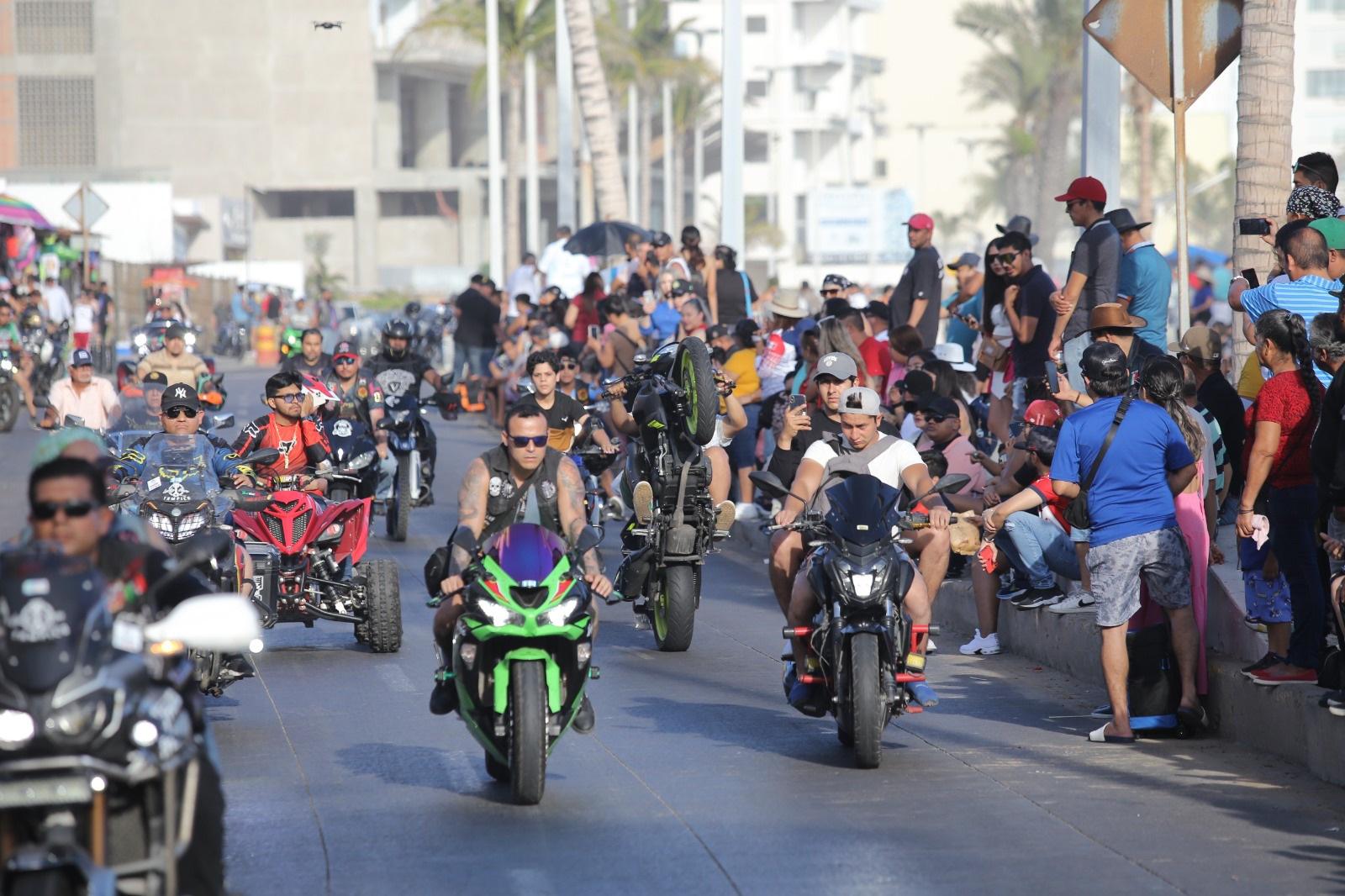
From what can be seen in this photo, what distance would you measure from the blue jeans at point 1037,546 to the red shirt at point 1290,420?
2.89 metres

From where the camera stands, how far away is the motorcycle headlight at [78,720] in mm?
5270

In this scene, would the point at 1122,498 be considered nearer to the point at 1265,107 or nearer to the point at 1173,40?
the point at 1173,40

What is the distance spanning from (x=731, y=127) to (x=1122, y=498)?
58.5 ft

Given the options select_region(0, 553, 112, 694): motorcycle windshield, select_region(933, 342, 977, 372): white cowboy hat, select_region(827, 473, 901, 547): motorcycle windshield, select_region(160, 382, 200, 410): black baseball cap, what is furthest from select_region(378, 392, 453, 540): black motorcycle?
select_region(0, 553, 112, 694): motorcycle windshield

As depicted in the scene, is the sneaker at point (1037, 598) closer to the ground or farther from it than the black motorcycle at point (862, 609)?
closer to the ground

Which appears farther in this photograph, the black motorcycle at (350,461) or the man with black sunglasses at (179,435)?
the black motorcycle at (350,461)

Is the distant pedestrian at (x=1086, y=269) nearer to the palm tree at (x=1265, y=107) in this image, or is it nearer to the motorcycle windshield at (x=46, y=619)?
the palm tree at (x=1265, y=107)

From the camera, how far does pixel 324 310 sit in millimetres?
58375

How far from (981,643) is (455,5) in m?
69.5

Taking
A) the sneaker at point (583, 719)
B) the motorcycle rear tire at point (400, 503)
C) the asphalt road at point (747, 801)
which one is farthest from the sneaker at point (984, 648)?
the motorcycle rear tire at point (400, 503)

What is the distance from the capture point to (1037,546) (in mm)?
12656

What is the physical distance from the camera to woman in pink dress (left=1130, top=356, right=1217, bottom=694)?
10.2 meters

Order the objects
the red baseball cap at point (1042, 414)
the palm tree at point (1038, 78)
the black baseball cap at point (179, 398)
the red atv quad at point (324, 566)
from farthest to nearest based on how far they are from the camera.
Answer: the palm tree at point (1038, 78) → the red baseball cap at point (1042, 414) → the red atv quad at point (324, 566) → the black baseball cap at point (179, 398)

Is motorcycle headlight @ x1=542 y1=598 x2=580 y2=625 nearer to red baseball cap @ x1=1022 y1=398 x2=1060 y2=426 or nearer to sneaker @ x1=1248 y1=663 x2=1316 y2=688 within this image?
sneaker @ x1=1248 y1=663 x2=1316 y2=688
